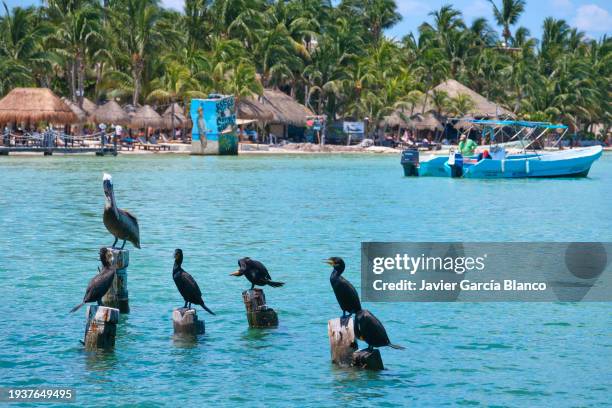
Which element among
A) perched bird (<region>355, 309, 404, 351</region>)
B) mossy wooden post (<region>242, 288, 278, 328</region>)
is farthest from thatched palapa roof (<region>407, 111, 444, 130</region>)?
perched bird (<region>355, 309, 404, 351</region>)

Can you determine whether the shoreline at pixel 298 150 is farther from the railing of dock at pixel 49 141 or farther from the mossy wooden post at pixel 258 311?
the mossy wooden post at pixel 258 311

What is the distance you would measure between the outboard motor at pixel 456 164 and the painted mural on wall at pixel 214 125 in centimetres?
1850

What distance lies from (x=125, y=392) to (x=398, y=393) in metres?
2.59

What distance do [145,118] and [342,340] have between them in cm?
5605

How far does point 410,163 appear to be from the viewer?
159 ft

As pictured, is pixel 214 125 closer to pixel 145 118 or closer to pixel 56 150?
pixel 145 118

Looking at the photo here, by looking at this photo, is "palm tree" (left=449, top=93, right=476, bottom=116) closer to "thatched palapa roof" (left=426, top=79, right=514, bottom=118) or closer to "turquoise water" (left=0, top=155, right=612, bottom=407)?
"thatched palapa roof" (left=426, top=79, right=514, bottom=118)

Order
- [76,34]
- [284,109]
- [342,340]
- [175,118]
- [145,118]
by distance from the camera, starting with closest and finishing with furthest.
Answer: [342,340] → [76,34] → [145,118] → [175,118] → [284,109]

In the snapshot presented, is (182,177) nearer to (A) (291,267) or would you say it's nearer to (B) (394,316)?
(A) (291,267)

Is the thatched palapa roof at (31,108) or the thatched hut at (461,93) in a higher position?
the thatched hut at (461,93)

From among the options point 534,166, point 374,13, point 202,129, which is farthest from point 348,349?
point 374,13

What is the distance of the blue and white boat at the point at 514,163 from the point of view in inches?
1795

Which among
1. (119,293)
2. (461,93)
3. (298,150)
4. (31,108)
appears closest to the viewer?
(119,293)

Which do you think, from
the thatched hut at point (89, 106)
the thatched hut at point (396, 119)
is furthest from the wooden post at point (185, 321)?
the thatched hut at point (396, 119)
